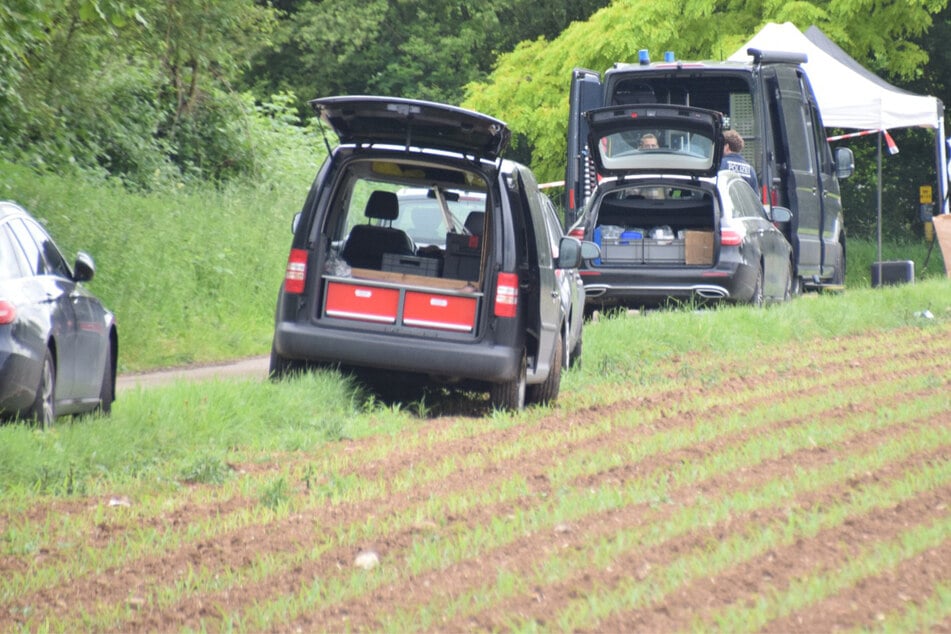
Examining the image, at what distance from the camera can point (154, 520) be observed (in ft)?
24.3

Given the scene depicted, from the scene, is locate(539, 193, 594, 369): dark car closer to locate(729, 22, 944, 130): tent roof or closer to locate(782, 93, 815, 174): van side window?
locate(782, 93, 815, 174): van side window

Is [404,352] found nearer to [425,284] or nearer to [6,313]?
[425,284]

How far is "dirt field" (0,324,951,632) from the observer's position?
216 inches

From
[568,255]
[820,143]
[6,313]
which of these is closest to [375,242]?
[568,255]

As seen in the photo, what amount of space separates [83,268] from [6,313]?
68.9 inches

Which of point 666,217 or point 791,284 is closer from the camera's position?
point 666,217

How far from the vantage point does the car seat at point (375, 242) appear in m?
11.9

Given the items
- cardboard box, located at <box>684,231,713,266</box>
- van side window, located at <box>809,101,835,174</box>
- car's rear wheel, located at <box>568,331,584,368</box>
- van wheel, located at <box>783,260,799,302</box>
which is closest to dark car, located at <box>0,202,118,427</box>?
car's rear wheel, located at <box>568,331,584,368</box>

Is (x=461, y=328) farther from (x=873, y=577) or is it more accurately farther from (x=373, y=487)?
(x=873, y=577)

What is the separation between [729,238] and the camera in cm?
1689

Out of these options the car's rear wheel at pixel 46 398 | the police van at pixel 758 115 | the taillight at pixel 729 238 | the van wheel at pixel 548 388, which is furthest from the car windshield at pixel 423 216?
the car's rear wheel at pixel 46 398

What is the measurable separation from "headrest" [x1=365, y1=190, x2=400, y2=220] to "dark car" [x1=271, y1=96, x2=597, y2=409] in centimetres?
30

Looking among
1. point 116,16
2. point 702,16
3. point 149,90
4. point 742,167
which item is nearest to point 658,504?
point 116,16

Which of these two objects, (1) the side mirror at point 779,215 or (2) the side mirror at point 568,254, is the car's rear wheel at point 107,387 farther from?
(1) the side mirror at point 779,215
